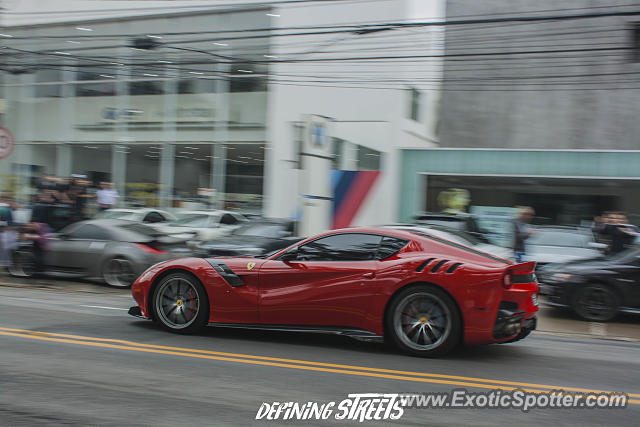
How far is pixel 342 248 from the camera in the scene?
6.55 metres

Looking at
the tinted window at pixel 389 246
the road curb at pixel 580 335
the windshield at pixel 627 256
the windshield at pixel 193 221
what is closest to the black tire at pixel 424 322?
the tinted window at pixel 389 246

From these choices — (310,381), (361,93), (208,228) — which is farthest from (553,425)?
(361,93)

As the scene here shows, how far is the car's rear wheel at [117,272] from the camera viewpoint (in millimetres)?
11453

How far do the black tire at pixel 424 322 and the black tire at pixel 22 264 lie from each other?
27.9 feet

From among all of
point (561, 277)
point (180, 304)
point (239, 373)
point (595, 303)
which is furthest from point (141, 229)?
point (595, 303)

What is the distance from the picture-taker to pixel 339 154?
18047 millimetres

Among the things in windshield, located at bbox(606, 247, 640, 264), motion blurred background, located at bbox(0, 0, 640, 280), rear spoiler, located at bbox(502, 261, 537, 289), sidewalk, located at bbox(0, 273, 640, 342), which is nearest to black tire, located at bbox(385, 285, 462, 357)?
rear spoiler, located at bbox(502, 261, 537, 289)

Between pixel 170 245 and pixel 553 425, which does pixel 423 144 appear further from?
pixel 553 425

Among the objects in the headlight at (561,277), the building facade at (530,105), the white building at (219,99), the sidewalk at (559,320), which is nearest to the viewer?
the sidewalk at (559,320)

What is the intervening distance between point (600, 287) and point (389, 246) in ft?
15.0

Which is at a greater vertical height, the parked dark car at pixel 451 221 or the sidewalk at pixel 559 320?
the parked dark car at pixel 451 221

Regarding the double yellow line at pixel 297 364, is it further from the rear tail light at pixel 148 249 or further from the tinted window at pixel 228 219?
the tinted window at pixel 228 219

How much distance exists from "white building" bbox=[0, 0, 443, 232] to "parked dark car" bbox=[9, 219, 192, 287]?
7.24 meters

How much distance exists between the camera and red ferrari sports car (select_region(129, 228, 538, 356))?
5.95m
